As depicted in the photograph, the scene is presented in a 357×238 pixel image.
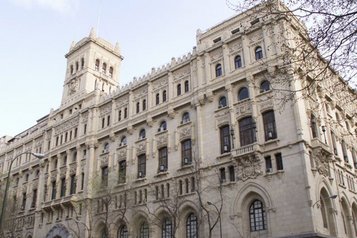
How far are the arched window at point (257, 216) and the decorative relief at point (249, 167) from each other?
2072mm

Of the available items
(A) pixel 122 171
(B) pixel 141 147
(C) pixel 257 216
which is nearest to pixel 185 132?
(B) pixel 141 147

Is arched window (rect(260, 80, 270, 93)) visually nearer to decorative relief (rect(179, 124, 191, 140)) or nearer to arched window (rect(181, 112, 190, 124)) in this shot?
decorative relief (rect(179, 124, 191, 140))

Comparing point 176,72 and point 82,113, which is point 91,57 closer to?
point 82,113

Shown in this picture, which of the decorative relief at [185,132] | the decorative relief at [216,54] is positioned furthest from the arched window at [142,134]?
the decorative relief at [216,54]

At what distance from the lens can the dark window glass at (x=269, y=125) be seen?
3066 centimetres

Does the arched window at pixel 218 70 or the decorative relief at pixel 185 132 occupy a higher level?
the arched window at pixel 218 70

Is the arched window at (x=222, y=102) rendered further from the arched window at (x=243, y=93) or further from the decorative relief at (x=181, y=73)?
the decorative relief at (x=181, y=73)

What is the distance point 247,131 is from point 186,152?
6.64 m

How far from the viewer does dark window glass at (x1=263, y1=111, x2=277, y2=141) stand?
101 ft

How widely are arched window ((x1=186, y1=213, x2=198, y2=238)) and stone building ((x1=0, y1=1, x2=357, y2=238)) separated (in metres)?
0.13

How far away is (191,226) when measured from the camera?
110 ft

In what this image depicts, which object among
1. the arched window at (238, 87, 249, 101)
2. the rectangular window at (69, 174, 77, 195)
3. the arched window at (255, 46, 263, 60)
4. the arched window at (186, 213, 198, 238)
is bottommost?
the arched window at (186, 213, 198, 238)

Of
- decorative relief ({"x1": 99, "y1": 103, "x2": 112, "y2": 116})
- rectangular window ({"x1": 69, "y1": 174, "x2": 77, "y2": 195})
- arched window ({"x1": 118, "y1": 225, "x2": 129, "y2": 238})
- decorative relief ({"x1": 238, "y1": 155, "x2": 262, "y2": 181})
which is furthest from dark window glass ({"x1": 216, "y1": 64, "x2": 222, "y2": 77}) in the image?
rectangular window ({"x1": 69, "y1": 174, "x2": 77, "y2": 195})

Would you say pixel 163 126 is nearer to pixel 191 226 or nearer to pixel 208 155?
pixel 208 155
